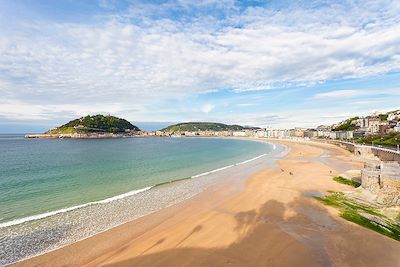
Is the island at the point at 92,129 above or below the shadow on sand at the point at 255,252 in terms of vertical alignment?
above

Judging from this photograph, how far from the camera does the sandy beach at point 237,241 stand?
10.1m

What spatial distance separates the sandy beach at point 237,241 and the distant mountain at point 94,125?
158 metres

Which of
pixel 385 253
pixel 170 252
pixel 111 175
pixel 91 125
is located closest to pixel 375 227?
pixel 385 253

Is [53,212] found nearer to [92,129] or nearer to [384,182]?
[384,182]

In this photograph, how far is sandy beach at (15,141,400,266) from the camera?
1006cm

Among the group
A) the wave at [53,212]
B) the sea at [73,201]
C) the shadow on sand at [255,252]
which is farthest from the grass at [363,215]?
the wave at [53,212]

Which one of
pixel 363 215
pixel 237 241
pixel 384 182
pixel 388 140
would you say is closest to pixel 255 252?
pixel 237 241

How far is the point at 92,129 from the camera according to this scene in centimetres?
16562

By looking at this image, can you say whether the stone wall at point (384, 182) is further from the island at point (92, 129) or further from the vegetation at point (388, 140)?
the island at point (92, 129)

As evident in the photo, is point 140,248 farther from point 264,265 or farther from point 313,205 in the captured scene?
point 313,205

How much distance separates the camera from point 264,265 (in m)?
9.57

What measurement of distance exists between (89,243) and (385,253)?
500 inches

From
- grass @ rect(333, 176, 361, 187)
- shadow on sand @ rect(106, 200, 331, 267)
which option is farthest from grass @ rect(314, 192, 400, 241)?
grass @ rect(333, 176, 361, 187)

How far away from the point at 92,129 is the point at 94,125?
684cm
